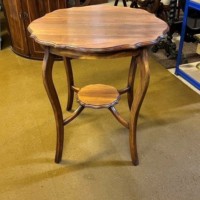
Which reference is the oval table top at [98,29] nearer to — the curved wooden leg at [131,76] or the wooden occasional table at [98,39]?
the wooden occasional table at [98,39]

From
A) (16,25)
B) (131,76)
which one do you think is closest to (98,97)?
(131,76)

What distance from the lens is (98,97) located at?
162cm

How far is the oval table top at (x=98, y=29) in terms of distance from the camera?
113cm

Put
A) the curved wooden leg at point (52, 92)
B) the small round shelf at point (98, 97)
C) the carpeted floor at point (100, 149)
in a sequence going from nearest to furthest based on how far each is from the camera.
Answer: the curved wooden leg at point (52, 92) < the carpeted floor at point (100, 149) < the small round shelf at point (98, 97)

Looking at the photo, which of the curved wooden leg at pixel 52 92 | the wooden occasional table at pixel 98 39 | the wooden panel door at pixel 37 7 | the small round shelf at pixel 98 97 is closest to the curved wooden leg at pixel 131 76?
the wooden occasional table at pixel 98 39

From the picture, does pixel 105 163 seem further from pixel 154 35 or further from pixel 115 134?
pixel 154 35

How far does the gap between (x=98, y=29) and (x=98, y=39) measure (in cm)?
15

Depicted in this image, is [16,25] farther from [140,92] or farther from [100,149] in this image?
[140,92]

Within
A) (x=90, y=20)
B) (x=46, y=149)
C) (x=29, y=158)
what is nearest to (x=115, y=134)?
(x=46, y=149)

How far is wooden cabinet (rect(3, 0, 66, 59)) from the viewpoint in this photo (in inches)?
99.5

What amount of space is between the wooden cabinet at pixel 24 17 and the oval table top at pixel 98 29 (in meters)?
1.08

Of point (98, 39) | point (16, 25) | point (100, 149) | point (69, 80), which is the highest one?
point (98, 39)

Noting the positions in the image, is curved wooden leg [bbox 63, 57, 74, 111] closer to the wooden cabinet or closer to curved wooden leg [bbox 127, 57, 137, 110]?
curved wooden leg [bbox 127, 57, 137, 110]

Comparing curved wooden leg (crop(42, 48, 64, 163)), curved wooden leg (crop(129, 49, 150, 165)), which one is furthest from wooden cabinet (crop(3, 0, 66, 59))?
curved wooden leg (crop(129, 49, 150, 165))
